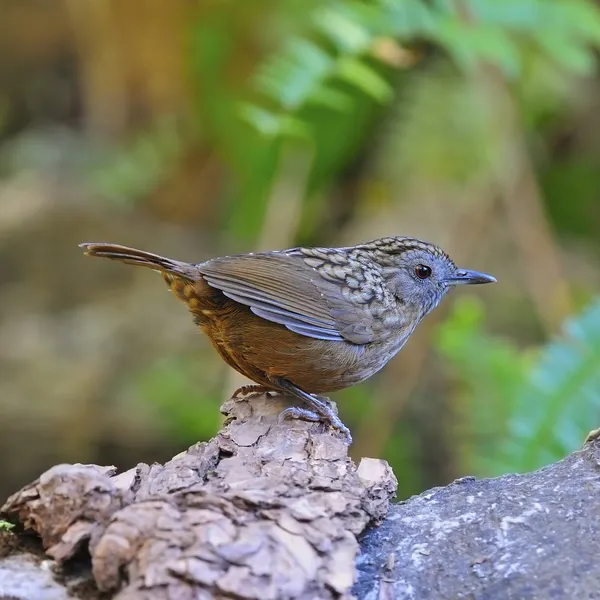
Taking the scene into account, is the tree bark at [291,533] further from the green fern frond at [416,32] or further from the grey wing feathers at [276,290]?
the green fern frond at [416,32]

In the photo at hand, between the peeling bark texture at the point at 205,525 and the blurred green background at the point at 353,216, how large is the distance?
5.43ft

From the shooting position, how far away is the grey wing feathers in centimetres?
283

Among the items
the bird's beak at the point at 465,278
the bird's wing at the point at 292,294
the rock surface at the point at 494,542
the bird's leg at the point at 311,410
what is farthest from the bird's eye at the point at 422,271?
the rock surface at the point at 494,542

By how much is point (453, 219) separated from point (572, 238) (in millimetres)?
1711

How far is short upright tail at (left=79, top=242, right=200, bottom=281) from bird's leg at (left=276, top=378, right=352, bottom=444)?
0.50 metres

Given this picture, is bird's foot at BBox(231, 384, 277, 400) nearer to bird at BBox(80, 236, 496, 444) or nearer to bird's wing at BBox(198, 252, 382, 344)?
bird at BBox(80, 236, 496, 444)

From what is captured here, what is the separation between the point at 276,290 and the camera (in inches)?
115

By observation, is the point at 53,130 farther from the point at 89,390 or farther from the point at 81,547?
the point at 81,547

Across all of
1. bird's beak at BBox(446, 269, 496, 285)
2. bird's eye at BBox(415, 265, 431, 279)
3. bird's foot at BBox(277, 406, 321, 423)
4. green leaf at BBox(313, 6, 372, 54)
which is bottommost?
bird's foot at BBox(277, 406, 321, 423)

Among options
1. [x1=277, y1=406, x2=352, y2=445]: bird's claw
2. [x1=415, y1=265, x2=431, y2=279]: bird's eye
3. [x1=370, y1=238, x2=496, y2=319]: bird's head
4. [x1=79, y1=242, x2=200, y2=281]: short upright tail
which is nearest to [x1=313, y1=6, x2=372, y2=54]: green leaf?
[x1=370, y1=238, x2=496, y2=319]: bird's head

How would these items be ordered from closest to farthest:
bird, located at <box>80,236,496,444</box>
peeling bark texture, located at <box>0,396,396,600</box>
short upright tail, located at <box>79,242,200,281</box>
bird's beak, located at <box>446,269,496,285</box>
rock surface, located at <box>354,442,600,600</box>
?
1. peeling bark texture, located at <box>0,396,396,600</box>
2. rock surface, located at <box>354,442,600,600</box>
3. short upright tail, located at <box>79,242,200,281</box>
4. bird, located at <box>80,236,496,444</box>
5. bird's beak, located at <box>446,269,496,285</box>

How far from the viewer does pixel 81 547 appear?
185 centimetres

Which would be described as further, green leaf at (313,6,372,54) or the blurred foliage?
green leaf at (313,6,372,54)

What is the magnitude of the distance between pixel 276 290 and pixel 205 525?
4.19 ft
